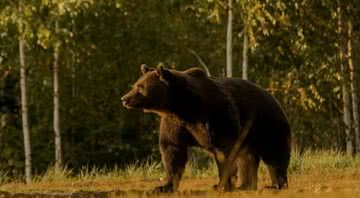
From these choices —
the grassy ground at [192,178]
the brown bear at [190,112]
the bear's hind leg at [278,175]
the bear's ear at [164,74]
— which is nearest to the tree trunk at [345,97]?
the grassy ground at [192,178]

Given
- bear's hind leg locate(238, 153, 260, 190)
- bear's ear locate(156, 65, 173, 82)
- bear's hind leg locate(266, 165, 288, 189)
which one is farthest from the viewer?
bear's hind leg locate(266, 165, 288, 189)

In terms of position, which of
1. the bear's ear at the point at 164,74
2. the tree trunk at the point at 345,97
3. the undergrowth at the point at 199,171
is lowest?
the undergrowth at the point at 199,171

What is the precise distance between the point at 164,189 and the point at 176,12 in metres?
24.5

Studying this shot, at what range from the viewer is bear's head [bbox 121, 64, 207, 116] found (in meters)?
11.3

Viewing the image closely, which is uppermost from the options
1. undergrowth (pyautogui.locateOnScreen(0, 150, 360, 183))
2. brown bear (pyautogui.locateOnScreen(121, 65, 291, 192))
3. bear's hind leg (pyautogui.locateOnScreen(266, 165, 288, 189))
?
brown bear (pyautogui.locateOnScreen(121, 65, 291, 192))

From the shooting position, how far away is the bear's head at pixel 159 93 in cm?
1130

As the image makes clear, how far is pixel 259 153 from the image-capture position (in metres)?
12.3

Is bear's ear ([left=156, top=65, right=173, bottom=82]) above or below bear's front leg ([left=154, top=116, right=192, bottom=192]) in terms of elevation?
above

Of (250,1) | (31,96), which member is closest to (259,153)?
(250,1)

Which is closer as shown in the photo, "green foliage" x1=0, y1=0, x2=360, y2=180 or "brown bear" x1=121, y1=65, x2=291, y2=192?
"brown bear" x1=121, y1=65, x2=291, y2=192

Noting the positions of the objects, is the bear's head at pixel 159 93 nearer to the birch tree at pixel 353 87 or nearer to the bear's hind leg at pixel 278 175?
the bear's hind leg at pixel 278 175

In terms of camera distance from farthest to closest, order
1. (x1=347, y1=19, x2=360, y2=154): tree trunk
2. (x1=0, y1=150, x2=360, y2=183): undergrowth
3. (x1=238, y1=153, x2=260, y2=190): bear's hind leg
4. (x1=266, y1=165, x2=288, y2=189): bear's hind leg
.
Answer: (x1=347, y1=19, x2=360, y2=154): tree trunk, (x1=0, y1=150, x2=360, y2=183): undergrowth, (x1=266, y1=165, x2=288, y2=189): bear's hind leg, (x1=238, y1=153, x2=260, y2=190): bear's hind leg

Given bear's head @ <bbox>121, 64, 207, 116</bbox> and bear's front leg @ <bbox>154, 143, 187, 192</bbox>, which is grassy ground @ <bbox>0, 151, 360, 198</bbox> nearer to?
bear's front leg @ <bbox>154, 143, 187, 192</bbox>

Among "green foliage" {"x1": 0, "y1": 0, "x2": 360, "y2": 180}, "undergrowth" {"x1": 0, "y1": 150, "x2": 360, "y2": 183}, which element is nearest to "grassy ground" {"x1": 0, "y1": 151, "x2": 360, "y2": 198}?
"undergrowth" {"x1": 0, "y1": 150, "x2": 360, "y2": 183}
